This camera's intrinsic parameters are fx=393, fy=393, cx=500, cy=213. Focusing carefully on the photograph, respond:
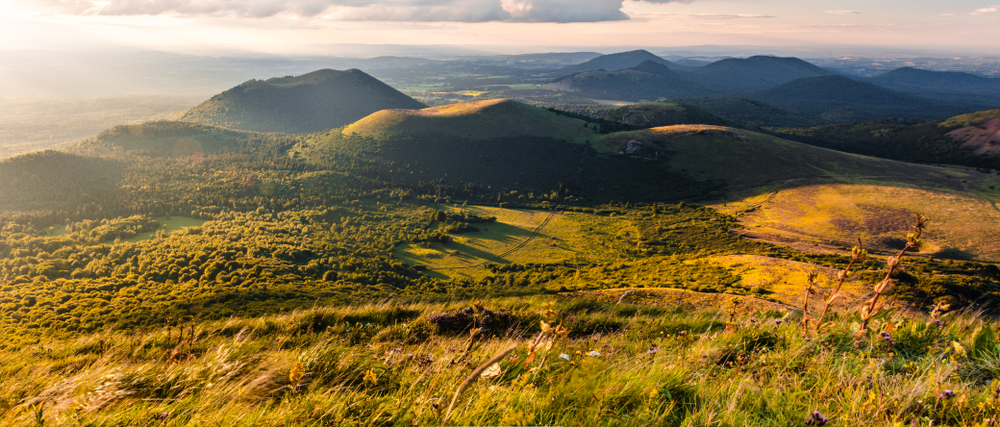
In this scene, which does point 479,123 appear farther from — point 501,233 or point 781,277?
point 781,277

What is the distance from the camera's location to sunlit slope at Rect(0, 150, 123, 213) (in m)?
94.9

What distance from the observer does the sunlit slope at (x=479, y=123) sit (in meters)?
158

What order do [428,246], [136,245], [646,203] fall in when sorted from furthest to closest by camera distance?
1. [646,203]
2. [428,246]
3. [136,245]

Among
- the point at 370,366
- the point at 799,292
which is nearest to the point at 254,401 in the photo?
the point at 370,366

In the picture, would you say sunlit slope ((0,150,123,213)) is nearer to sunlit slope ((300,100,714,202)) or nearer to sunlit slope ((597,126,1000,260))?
sunlit slope ((300,100,714,202))

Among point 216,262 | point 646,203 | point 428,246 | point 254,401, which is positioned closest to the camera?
Result: point 254,401

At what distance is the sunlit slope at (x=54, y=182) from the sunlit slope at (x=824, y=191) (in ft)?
510

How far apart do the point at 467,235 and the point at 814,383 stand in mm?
97420

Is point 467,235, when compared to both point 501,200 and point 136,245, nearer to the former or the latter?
point 501,200

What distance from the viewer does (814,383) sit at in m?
4.04

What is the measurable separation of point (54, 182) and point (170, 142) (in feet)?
173

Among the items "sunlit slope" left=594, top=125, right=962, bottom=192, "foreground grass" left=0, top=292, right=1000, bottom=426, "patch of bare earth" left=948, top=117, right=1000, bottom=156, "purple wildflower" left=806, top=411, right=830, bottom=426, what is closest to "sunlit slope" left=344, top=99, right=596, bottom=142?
"sunlit slope" left=594, top=125, right=962, bottom=192

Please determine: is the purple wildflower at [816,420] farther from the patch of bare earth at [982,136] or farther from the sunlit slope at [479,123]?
the patch of bare earth at [982,136]

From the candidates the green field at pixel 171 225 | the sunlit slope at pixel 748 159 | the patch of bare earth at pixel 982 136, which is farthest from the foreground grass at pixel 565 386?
the patch of bare earth at pixel 982 136
